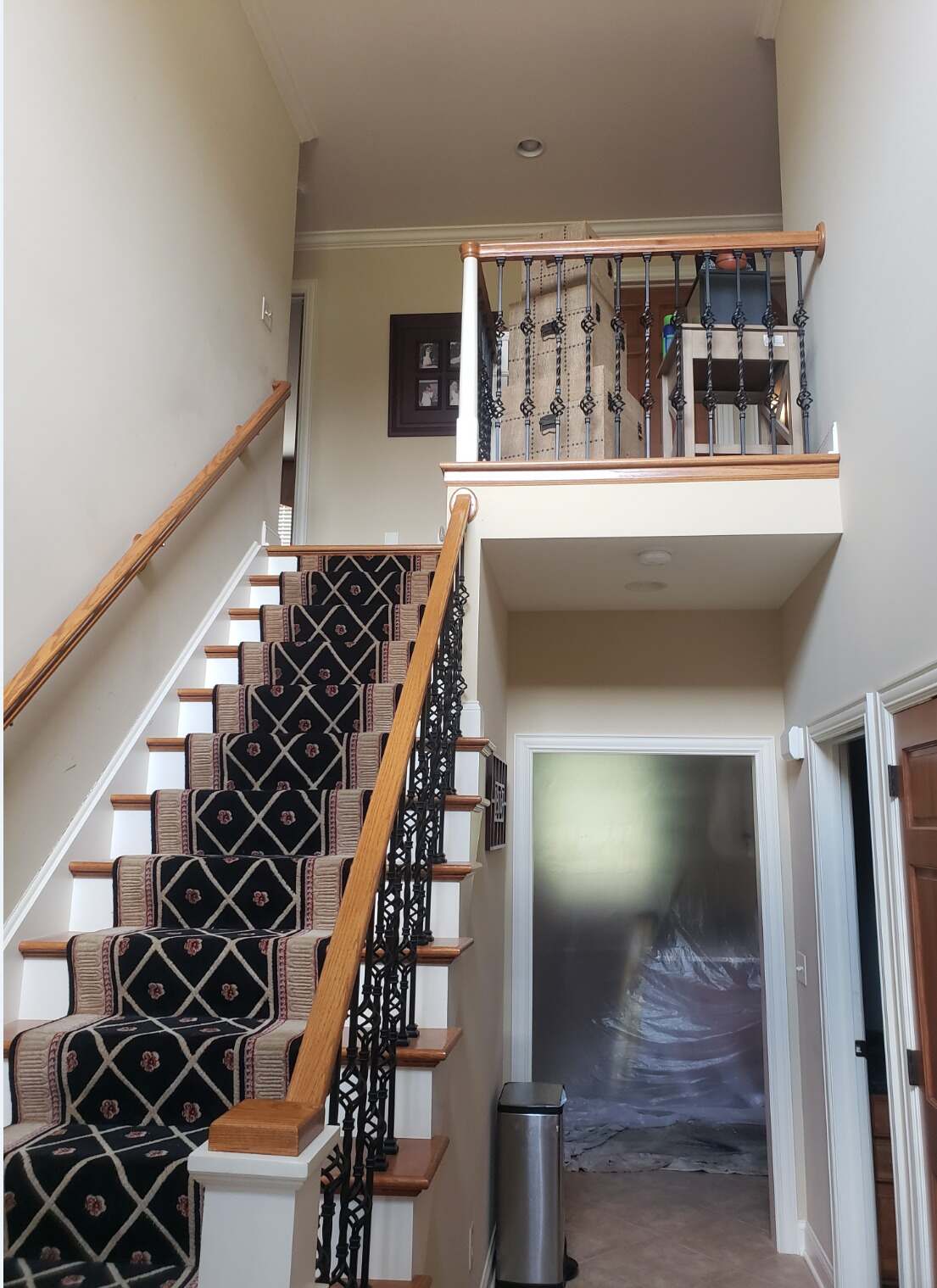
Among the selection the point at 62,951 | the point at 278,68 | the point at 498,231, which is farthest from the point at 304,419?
the point at 62,951

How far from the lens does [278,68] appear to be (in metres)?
4.57

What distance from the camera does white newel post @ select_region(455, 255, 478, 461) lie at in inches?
145

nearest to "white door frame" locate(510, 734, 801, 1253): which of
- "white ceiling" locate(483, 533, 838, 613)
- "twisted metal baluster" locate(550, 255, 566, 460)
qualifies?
"white ceiling" locate(483, 533, 838, 613)

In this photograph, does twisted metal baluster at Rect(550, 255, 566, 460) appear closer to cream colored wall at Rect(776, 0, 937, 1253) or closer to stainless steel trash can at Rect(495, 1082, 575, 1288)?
cream colored wall at Rect(776, 0, 937, 1253)

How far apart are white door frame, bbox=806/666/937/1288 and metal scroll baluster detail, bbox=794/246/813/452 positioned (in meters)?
1.10

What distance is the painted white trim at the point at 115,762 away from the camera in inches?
98.0

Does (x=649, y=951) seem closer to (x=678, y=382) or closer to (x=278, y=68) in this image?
(x=678, y=382)

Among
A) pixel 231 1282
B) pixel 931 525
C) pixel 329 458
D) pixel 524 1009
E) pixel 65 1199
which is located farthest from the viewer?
pixel 329 458

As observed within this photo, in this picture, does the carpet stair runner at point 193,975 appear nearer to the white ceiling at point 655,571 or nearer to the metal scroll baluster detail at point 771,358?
the white ceiling at point 655,571

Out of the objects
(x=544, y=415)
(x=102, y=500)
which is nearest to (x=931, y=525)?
(x=544, y=415)

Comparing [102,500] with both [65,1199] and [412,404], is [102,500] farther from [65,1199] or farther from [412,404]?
[412,404]

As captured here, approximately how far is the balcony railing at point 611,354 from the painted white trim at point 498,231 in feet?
5.37

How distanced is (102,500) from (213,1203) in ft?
7.00

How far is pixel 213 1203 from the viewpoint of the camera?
1273mm
